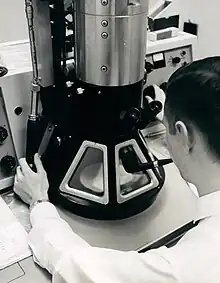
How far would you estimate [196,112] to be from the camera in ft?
2.71

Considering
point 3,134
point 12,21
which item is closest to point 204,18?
point 12,21

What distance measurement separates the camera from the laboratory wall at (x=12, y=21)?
1.71 metres

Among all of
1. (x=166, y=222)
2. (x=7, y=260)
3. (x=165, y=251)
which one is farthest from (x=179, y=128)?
(x=7, y=260)

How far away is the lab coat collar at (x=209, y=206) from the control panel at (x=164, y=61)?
72 centimetres

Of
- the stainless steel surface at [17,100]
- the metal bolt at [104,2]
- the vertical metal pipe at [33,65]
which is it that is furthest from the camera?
the stainless steel surface at [17,100]

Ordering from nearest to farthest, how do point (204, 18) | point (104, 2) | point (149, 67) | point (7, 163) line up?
point (104, 2)
point (7, 163)
point (149, 67)
point (204, 18)

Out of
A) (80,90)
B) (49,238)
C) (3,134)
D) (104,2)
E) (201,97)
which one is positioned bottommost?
(49,238)

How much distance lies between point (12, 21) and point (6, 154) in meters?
0.71

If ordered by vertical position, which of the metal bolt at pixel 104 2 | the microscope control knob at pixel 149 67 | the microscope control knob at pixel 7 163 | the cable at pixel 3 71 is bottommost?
the microscope control knob at pixel 7 163

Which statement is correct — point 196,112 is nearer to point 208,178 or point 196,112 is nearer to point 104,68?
point 208,178

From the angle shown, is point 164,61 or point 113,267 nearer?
point 113,267

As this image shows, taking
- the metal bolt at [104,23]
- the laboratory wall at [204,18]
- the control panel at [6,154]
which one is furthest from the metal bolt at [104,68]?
the laboratory wall at [204,18]

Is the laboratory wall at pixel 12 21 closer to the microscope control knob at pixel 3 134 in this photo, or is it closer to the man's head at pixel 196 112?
the microscope control knob at pixel 3 134

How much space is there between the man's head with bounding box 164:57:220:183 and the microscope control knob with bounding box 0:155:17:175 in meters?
0.56
